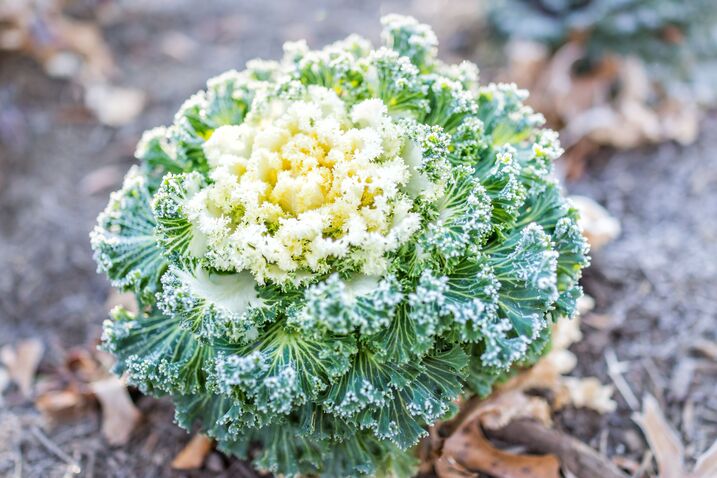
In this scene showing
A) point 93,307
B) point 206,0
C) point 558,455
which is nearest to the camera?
point 558,455

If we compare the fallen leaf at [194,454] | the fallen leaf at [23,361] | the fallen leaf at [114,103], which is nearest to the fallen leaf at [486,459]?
the fallen leaf at [194,454]

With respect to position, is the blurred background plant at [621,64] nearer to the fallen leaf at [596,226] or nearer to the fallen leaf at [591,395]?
the fallen leaf at [596,226]

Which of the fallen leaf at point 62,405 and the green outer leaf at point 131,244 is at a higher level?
the green outer leaf at point 131,244

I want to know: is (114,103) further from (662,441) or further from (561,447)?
(662,441)

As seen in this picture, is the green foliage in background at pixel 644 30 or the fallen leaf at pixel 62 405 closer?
the fallen leaf at pixel 62 405

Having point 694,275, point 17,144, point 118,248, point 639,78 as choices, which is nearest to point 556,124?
point 639,78

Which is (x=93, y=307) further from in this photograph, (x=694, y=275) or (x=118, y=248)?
(x=694, y=275)

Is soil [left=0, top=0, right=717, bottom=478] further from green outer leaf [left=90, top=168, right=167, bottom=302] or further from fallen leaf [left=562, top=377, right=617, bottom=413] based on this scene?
green outer leaf [left=90, top=168, right=167, bottom=302]

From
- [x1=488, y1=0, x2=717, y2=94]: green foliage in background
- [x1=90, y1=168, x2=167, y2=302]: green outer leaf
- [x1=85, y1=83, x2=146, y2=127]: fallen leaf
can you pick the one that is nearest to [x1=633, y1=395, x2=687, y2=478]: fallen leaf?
[x1=90, y1=168, x2=167, y2=302]: green outer leaf
